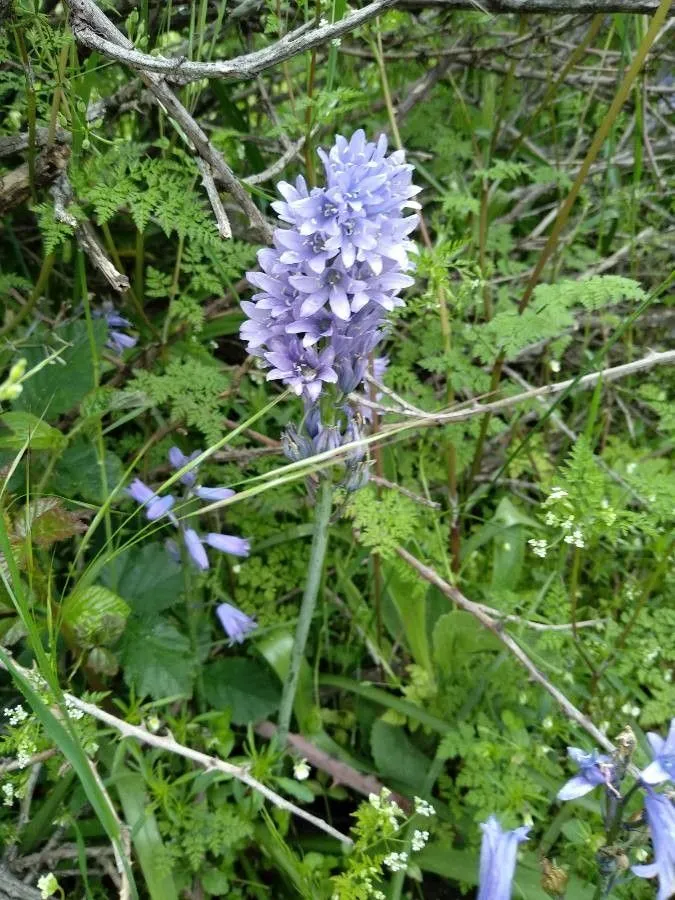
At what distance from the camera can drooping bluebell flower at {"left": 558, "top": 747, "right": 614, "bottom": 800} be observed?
1139 mm

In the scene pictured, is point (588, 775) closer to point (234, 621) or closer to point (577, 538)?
point (577, 538)

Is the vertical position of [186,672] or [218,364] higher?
[218,364]

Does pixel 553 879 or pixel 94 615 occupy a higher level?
pixel 94 615

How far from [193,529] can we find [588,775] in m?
0.98

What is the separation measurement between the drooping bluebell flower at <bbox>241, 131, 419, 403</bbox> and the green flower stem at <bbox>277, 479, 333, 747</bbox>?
215 mm

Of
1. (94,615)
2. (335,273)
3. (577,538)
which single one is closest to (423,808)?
(577,538)

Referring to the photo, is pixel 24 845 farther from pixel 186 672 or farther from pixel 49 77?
pixel 49 77

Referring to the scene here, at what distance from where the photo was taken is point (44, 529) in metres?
1.48

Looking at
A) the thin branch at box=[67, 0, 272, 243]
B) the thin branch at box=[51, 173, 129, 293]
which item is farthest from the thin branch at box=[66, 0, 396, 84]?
the thin branch at box=[51, 173, 129, 293]

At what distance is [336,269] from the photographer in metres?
1.26

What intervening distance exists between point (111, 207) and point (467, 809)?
1.44 metres

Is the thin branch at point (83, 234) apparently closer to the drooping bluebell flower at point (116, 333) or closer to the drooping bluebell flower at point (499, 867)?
the drooping bluebell flower at point (116, 333)

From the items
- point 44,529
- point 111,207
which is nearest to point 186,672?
point 44,529

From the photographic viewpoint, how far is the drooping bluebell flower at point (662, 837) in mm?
1107
